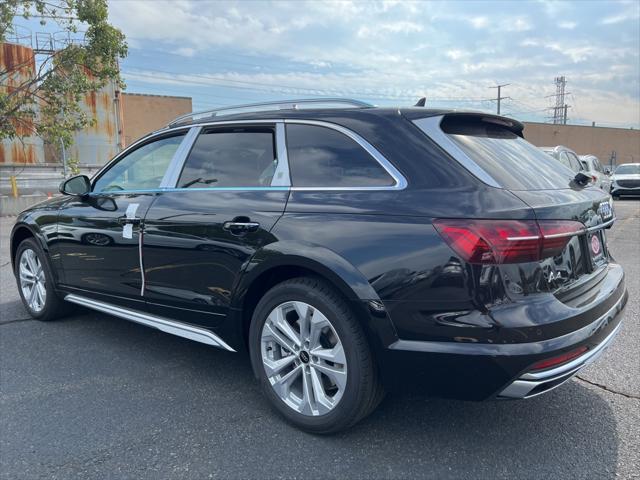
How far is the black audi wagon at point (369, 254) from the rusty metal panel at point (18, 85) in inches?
596

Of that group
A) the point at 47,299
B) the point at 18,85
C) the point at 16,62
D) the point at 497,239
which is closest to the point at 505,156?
the point at 497,239

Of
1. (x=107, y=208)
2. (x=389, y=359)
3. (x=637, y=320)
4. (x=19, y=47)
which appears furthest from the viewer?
(x=19, y=47)

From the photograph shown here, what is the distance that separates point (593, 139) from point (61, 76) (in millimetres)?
52313

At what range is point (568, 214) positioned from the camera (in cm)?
244

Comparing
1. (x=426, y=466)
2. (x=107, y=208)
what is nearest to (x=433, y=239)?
(x=426, y=466)

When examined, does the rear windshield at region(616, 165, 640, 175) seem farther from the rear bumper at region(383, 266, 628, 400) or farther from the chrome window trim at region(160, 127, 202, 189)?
the chrome window trim at region(160, 127, 202, 189)

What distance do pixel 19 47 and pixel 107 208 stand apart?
19275mm

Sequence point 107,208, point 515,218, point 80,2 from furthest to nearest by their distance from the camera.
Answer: point 80,2
point 107,208
point 515,218

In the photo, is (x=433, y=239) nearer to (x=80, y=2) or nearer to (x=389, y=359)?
(x=389, y=359)

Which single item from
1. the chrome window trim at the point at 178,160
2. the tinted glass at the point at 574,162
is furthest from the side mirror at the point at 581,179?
the tinted glass at the point at 574,162

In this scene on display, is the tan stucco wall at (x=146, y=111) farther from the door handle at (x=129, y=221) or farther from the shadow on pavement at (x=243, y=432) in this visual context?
the shadow on pavement at (x=243, y=432)

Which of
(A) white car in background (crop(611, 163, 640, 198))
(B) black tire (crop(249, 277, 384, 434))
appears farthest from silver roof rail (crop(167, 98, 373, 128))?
(A) white car in background (crop(611, 163, 640, 198))

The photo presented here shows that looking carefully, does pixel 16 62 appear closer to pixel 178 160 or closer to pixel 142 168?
pixel 142 168

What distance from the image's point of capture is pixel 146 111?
121ft
